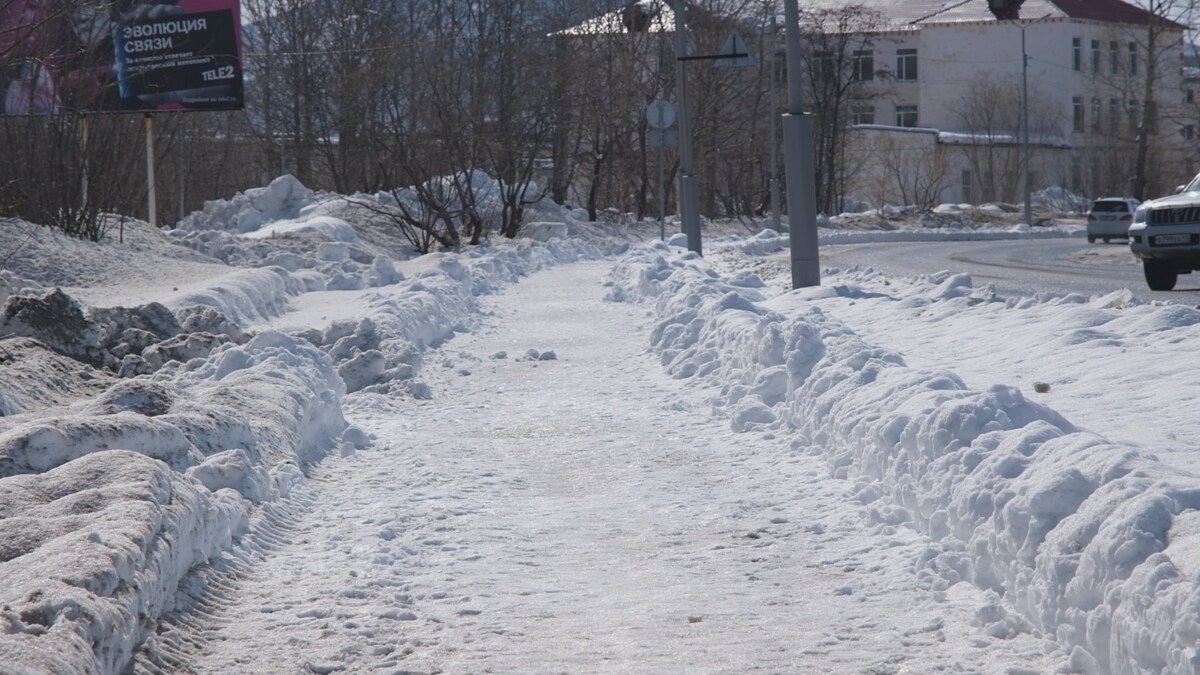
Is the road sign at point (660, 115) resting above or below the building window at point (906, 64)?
below

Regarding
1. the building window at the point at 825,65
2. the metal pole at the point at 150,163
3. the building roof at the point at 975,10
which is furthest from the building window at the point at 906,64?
the metal pole at the point at 150,163

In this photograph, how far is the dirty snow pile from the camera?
428 centimetres

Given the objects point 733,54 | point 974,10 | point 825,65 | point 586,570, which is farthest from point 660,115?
point 974,10

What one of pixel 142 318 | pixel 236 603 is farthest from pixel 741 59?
pixel 236 603

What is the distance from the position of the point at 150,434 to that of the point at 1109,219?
38.4m

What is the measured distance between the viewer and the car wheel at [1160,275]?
59.8ft

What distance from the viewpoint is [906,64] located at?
73688 mm

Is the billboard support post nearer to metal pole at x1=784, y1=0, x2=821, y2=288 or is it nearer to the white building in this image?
metal pole at x1=784, y1=0, x2=821, y2=288

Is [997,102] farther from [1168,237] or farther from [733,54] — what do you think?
[1168,237]

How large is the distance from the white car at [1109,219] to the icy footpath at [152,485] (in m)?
33.7

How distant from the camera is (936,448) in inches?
241

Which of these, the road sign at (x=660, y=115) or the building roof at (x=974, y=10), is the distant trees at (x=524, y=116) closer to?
the building roof at (x=974, y=10)

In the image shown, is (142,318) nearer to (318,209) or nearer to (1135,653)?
(1135,653)

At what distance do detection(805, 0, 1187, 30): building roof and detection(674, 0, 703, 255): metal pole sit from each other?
45743mm
